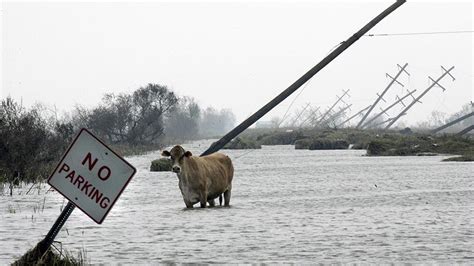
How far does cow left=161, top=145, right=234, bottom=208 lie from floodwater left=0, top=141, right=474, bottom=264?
18.5 inches

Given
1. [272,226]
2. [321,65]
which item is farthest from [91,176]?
[321,65]

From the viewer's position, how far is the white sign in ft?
34.2

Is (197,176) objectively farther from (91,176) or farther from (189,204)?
(91,176)

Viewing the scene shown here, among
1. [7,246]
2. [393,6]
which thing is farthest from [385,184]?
[7,246]

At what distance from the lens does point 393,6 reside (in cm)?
3048

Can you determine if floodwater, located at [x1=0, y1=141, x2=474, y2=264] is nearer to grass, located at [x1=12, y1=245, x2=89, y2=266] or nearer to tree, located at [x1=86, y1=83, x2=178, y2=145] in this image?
grass, located at [x1=12, y1=245, x2=89, y2=266]

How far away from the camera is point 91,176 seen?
34.8ft

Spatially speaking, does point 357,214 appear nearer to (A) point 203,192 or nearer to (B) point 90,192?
(A) point 203,192

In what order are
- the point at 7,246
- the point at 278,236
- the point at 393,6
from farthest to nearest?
→ 1. the point at 393,6
2. the point at 278,236
3. the point at 7,246

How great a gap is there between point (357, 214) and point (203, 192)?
376 centimetres

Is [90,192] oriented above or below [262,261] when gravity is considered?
above

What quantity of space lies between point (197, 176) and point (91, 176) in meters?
12.2

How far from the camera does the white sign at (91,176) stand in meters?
10.4

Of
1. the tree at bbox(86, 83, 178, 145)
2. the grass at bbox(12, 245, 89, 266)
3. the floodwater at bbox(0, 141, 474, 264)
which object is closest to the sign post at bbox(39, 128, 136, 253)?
the grass at bbox(12, 245, 89, 266)
